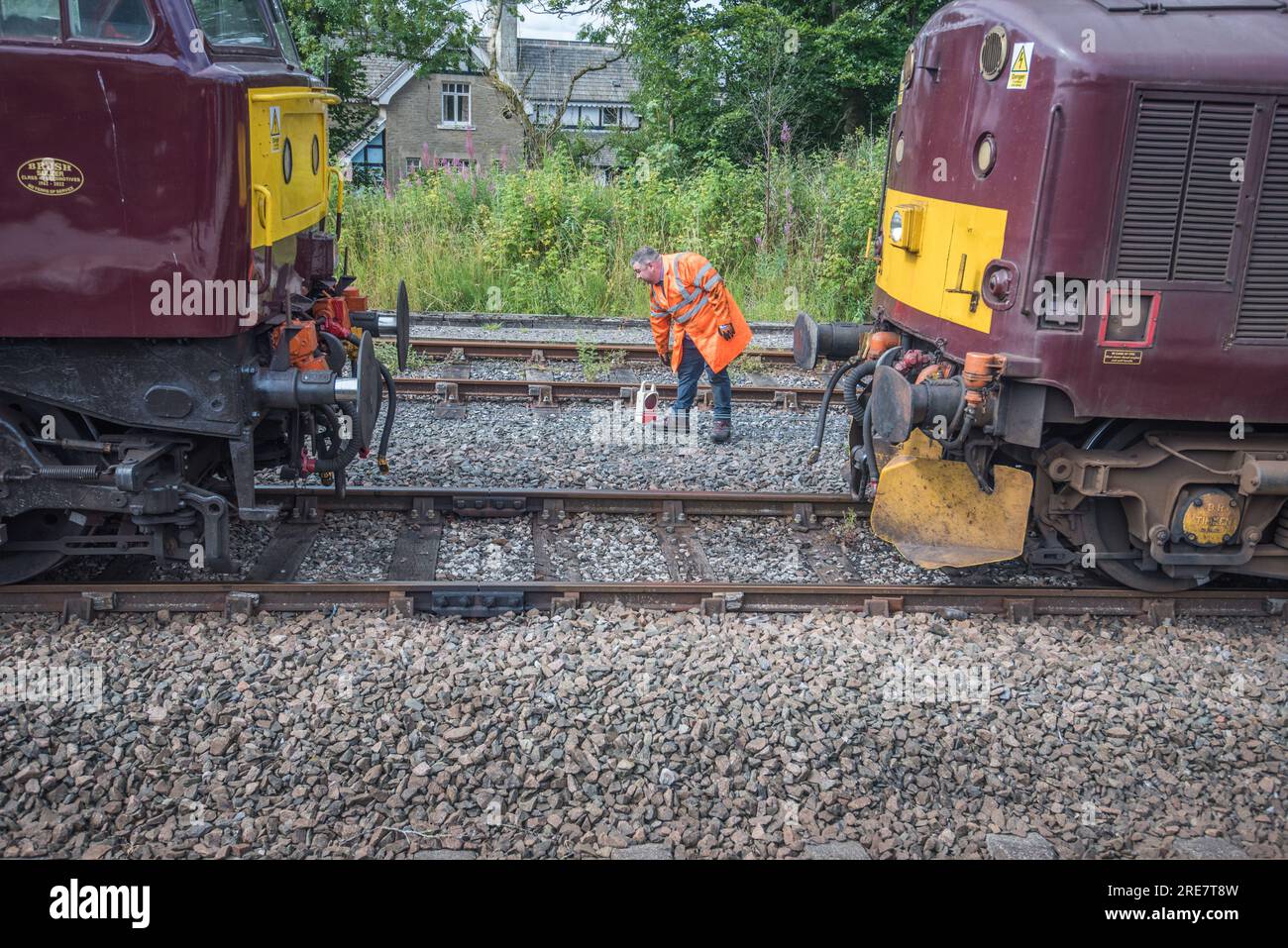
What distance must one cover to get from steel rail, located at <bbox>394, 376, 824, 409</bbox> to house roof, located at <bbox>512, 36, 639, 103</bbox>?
2582 centimetres

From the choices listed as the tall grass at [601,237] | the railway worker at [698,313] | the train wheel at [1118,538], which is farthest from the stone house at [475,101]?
the train wheel at [1118,538]

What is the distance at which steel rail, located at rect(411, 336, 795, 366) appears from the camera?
10.1m

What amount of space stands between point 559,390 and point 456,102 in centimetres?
2998

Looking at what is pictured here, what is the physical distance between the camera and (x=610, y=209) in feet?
44.9

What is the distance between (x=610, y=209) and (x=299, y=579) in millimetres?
9148

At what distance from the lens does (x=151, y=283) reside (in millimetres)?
4527

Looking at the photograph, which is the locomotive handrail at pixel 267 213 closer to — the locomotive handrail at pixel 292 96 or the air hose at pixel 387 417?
the locomotive handrail at pixel 292 96

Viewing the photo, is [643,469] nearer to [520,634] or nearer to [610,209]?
[520,634]

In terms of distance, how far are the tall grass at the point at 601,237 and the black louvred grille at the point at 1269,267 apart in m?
7.38

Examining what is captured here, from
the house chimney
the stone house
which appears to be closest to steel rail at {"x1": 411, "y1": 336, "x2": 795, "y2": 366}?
the house chimney

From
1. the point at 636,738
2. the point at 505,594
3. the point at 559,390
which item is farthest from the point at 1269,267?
the point at 559,390

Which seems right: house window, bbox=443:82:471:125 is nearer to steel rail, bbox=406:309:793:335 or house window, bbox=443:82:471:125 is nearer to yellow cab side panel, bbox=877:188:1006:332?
steel rail, bbox=406:309:793:335

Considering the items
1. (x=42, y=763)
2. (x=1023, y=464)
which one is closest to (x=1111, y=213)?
(x=1023, y=464)

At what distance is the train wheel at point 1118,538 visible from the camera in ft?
17.5
